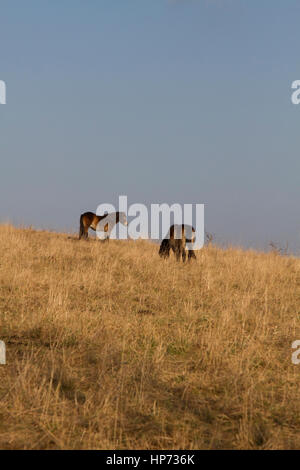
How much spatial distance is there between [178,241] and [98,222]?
657 cm

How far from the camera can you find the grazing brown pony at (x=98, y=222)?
21.2 m

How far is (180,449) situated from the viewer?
3.87m

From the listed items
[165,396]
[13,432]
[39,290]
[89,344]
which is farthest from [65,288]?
[13,432]

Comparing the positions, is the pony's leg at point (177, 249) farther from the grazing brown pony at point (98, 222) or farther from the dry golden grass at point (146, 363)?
the grazing brown pony at point (98, 222)

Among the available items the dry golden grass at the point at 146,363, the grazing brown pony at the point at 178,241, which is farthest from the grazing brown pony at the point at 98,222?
the dry golden grass at the point at 146,363

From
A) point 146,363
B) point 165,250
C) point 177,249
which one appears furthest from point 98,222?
point 146,363

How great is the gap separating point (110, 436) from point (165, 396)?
102cm

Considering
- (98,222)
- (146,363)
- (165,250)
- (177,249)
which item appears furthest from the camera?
(98,222)

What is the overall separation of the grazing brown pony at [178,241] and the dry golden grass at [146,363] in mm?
4283

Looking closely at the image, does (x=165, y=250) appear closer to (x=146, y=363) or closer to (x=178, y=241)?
(x=178, y=241)

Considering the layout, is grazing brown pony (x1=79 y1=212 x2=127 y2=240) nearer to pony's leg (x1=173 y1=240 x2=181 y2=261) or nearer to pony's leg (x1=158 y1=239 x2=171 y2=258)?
pony's leg (x1=158 y1=239 x2=171 y2=258)

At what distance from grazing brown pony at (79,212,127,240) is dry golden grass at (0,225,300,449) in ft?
32.4

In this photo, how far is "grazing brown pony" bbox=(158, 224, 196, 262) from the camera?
51.0 ft

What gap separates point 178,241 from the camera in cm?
1586
